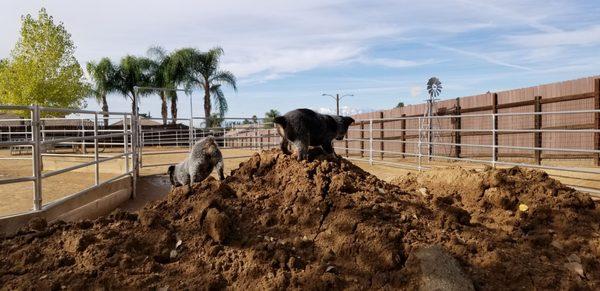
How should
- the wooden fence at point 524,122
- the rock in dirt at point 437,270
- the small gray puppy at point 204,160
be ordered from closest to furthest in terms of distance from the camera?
the rock in dirt at point 437,270, the small gray puppy at point 204,160, the wooden fence at point 524,122

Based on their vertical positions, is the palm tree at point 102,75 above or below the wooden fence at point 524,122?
above

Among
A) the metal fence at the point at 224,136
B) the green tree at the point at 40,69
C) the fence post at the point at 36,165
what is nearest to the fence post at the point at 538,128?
the metal fence at the point at 224,136

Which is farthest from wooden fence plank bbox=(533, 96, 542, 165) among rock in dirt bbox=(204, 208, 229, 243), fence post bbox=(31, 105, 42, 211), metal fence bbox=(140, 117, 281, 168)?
fence post bbox=(31, 105, 42, 211)

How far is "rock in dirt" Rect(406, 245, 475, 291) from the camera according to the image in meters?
2.72

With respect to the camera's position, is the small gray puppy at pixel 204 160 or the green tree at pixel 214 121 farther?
the green tree at pixel 214 121

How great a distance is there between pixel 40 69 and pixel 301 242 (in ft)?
67.7

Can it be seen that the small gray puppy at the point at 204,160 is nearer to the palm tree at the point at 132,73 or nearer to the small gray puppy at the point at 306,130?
the small gray puppy at the point at 306,130

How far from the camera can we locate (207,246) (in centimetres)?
318

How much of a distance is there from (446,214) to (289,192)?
139 centimetres

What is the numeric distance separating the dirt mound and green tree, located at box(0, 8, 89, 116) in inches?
735

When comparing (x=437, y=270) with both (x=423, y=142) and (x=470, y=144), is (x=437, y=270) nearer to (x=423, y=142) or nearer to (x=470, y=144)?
(x=423, y=142)

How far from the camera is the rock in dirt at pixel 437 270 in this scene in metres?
2.72

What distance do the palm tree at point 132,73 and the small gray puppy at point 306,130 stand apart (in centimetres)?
3013

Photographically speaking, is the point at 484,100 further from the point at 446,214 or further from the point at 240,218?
the point at 240,218
